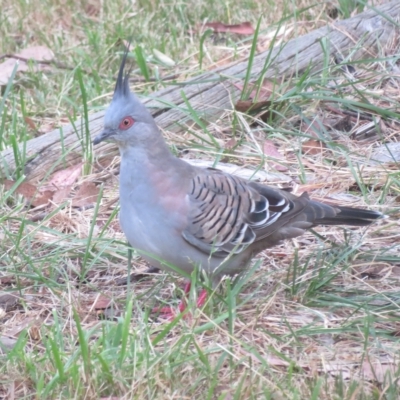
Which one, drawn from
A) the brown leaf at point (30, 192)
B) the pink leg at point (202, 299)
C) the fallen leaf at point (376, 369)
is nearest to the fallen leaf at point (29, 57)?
the brown leaf at point (30, 192)

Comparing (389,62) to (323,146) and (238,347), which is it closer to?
(323,146)

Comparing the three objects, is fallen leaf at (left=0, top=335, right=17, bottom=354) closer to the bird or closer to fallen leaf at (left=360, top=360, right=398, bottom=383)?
the bird

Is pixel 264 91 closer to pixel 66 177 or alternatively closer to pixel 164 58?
pixel 164 58

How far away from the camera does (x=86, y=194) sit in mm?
4762

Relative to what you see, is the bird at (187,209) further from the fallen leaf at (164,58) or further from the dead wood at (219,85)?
the fallen leaf at (164,58)

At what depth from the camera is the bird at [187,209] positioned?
3570 millimetres

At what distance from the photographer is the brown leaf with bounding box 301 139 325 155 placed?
5.04 meters

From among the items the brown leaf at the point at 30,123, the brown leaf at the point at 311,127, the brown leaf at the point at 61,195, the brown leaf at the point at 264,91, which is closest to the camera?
the brown leaf at the point at 61,195

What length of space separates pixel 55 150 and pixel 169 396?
7.93 feet

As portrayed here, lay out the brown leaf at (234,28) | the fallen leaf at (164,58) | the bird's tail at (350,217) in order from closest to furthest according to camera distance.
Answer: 1. the bird's tail at (350,217)
2. the fallen leaf at (164,58)
3. the brown leaf at (234,28)

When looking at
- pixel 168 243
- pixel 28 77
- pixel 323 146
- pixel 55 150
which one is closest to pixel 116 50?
pixel 28 77

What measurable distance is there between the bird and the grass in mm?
132

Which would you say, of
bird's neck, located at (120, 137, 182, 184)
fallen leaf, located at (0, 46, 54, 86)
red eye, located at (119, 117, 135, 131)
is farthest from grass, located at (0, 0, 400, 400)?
red eye, located at (119, 117, 135, 131)

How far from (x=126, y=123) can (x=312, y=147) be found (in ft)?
5.20
